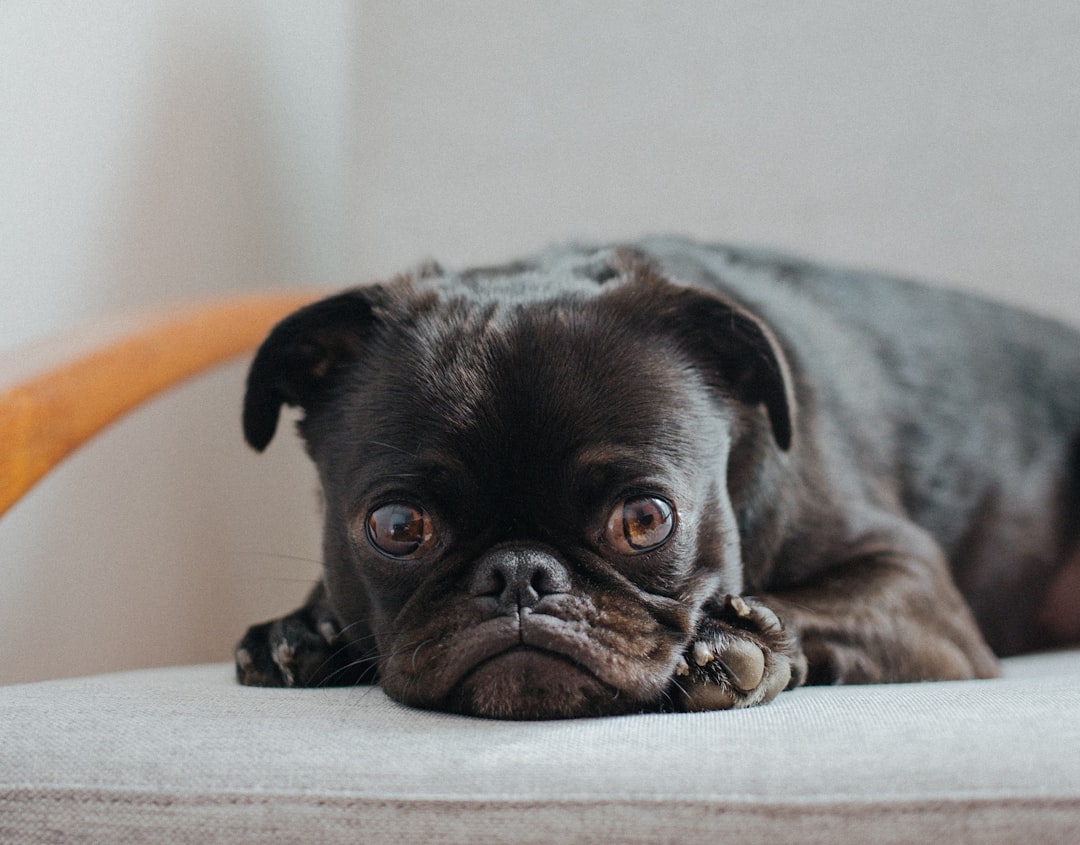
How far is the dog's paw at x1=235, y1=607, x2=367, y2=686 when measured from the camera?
152 centimetres

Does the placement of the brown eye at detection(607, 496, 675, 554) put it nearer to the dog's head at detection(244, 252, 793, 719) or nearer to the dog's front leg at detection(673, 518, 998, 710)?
the dog's head at detection(244, 252, 793, 719)

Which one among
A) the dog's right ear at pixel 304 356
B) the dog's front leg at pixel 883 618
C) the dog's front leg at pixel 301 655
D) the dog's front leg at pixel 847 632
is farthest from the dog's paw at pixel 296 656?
the dog's front leg at pixel 883 618

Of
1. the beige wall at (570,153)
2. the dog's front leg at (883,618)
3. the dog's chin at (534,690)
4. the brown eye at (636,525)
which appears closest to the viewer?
the dog's chin at (534,690)

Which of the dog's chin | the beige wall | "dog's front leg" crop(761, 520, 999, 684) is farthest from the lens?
the beige wall

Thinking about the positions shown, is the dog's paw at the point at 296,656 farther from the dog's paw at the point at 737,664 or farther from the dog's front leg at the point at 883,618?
the dog's front leg at the point at 883,618

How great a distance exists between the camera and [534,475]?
1.36 metres

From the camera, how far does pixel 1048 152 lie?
102 inches

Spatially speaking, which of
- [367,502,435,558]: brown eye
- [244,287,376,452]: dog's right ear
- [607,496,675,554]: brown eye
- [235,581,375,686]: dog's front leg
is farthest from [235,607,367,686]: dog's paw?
[607,496,675,554]: brown eye

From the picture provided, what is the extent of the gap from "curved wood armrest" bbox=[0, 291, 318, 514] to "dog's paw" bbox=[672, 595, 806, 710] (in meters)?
0.97

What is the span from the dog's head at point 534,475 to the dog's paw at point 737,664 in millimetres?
28

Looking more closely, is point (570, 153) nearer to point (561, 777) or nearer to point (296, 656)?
point (296, 656)

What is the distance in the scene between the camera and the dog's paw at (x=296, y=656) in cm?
152

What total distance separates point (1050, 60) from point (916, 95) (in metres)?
0.32

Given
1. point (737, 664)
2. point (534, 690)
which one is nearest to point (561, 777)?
point (534, 690)
